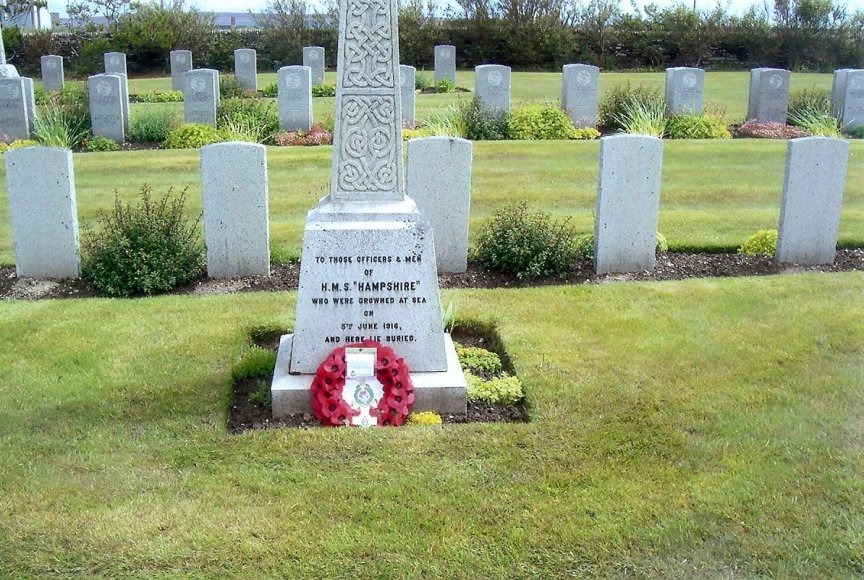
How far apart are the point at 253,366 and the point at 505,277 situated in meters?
3.22

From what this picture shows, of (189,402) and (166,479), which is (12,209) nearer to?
(189,402)

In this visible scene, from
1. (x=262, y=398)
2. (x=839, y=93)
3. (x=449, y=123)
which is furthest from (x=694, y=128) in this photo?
(x=262, y=398)

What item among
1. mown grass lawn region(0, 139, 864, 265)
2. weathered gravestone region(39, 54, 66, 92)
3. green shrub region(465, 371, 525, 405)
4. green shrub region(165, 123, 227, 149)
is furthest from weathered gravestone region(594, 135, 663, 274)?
weathered gravestone region(39, 54, 66, 92)

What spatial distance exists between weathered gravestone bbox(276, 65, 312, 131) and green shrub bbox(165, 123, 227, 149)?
1889mm

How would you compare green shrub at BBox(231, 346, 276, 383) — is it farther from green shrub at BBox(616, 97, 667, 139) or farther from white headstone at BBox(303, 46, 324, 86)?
white headstone at BBox(303, 46, 324, 86)

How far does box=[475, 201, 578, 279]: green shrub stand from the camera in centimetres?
853

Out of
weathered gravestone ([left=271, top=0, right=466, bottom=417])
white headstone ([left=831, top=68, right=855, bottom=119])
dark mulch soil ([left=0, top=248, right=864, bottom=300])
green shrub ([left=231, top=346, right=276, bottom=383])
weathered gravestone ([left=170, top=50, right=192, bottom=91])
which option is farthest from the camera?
weathered gravestone ([left=170, top=50, right=192, bottom=91])

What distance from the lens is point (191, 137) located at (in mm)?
16188

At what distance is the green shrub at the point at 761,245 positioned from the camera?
30.7 feet

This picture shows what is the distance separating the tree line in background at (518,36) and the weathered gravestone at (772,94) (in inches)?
677

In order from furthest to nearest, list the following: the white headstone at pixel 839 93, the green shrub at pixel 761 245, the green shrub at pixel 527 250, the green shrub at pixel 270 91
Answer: the green shrub at pixel 270 91 → the white headstone at pixel 839 93 → the green shrub at pixel 761 245 → the green shrub at pixel 527 250

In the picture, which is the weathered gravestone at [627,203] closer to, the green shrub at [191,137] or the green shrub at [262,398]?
the green shrub at [262,398]

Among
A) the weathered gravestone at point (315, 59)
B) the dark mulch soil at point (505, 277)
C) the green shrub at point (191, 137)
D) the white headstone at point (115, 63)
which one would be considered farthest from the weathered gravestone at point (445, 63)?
the dark mulch soil at point (505, 277)

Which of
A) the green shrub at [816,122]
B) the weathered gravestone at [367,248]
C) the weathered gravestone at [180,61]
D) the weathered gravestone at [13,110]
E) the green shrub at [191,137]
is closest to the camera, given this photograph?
the weathered gravestone at [367,248]
